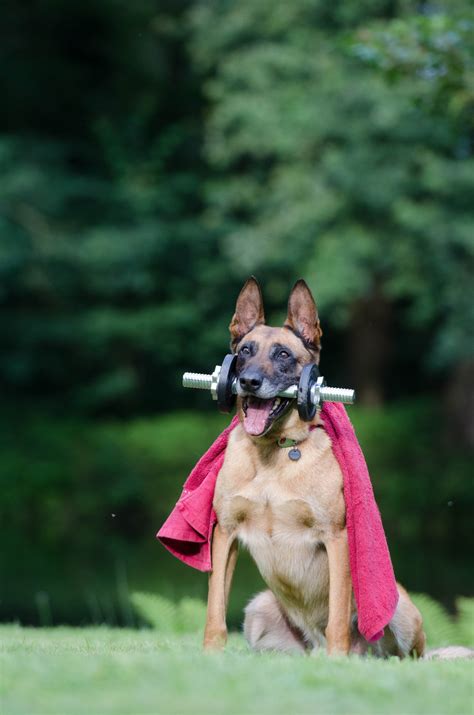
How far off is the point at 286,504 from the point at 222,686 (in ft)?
5.52

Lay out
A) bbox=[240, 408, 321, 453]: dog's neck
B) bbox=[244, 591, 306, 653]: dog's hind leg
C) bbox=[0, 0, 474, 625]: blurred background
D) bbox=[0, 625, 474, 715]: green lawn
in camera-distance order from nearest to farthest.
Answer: bbox=[0, 625, 474, 715]: green lawn, bbox=[240, 408, 321, 453]: dog's neck, bbox=[244, 591, 306, 653]: dog's hind leg, bbox=[0, 0, 474, 625]: blurred background

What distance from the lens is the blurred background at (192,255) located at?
2092 centimetres

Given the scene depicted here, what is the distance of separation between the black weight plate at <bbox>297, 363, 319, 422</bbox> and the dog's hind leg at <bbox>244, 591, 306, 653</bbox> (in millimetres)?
1330

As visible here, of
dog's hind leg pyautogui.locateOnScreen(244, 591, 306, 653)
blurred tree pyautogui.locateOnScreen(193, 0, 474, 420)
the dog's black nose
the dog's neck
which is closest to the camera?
the dog's black nose

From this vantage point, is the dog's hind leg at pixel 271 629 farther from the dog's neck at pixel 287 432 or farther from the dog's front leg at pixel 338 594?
the dog's neck at pixel 287 432

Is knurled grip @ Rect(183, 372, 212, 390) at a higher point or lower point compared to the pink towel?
higher

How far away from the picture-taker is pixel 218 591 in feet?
20.5

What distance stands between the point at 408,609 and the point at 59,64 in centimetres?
2566

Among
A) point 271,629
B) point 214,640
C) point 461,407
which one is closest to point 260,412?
point 214,640

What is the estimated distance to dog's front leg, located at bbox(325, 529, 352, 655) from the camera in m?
6.11

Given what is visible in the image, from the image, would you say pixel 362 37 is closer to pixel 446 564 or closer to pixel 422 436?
pixel 446 564

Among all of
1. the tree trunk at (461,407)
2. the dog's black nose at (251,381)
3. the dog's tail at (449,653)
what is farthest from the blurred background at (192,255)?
the dog's black nose at (251,381)

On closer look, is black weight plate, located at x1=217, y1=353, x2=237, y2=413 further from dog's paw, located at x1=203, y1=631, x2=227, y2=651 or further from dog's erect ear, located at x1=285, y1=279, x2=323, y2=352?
dog's paw, located at x1=203, y1=631, x2=227, y2=651

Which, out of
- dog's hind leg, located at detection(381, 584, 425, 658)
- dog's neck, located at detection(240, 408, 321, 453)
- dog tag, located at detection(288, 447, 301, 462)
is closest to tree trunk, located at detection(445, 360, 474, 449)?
dog's hind leg, located at detection(381, 584, 425, 658)
